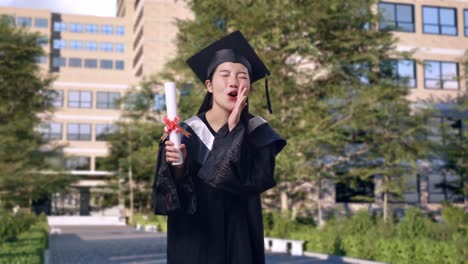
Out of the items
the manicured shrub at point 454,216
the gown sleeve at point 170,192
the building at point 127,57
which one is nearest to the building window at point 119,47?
the building at point 127,57

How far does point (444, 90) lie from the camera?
3969 cm

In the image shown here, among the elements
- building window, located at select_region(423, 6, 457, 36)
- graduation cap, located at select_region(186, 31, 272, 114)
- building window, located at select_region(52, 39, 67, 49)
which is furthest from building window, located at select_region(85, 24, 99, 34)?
graduation cap, located at select_region(186, 31, 272, 114)

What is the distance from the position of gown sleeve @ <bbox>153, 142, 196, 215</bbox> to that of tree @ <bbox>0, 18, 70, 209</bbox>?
18.5 meters

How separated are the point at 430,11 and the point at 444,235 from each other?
24989 millimetres

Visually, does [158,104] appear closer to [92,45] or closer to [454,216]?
[454,216]

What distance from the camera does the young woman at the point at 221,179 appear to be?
357 centimetres

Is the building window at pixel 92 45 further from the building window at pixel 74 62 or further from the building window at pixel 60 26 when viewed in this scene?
the building window at pixel 60 26

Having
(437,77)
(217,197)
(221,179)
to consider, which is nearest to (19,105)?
(217,197)

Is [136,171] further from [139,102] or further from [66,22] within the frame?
[66,22]

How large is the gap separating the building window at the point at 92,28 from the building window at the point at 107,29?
35.8 inches

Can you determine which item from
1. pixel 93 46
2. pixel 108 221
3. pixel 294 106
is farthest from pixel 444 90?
pixel 93 46

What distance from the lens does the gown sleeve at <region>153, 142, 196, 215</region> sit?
3611 mm

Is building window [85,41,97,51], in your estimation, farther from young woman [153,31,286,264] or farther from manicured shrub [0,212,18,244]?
young woman [153,31,286,264]

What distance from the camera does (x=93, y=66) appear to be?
86.1 meters
